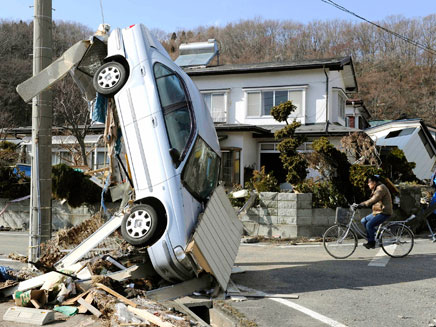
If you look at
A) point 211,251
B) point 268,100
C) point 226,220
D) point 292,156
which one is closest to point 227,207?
point 226,220

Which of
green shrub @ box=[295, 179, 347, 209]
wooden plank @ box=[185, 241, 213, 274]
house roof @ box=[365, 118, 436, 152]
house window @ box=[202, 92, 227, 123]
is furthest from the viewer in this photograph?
house roof @ box=[365, 118, 436, 152]

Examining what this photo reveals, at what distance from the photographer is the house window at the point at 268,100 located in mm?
23406

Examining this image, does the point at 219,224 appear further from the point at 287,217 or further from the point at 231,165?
the point at 231,165

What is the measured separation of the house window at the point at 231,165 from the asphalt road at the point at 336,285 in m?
10.8

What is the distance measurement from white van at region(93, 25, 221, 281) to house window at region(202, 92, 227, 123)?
17820mm

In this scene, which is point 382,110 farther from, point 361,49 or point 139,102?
point 139,102

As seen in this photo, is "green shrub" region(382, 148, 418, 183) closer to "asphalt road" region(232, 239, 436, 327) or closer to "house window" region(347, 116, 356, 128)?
"asphalt road" region(232, 239, 436, 327)

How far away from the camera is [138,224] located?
5977 mm

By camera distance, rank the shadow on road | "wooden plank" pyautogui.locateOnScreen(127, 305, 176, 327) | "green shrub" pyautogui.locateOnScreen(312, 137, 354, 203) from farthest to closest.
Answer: "green shrub" pyautogui.locateOnScreen(312, 137, 354, 203)
the shadow on road
"wooden plank" pyautogui.locateOnScreen(127, 305, 176, 327)

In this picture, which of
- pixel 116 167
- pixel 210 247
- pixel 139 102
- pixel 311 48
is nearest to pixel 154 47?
pixel 139 102

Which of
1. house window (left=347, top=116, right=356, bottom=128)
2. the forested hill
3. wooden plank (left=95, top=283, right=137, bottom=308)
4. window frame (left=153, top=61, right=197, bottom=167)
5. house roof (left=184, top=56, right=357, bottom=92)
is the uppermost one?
the forested hill

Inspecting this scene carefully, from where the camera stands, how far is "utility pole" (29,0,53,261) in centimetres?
726

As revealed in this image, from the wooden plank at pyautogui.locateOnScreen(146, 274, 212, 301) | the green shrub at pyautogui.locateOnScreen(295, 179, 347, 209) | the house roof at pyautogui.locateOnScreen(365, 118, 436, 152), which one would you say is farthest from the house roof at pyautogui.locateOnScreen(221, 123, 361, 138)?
the wooden plank at pyautogui.locateOnScreen(146, 274, 212, 301)

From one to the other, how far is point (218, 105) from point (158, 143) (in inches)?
A: 746
